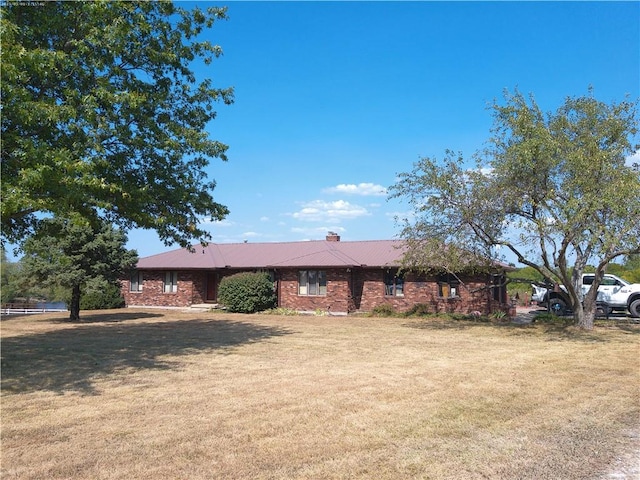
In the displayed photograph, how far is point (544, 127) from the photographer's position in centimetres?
1639

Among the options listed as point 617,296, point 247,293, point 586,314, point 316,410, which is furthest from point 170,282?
point 316,410

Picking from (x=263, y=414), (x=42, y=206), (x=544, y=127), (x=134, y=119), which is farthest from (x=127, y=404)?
(x=544, y=127)

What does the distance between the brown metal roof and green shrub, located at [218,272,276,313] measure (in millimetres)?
1298

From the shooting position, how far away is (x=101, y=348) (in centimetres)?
1323

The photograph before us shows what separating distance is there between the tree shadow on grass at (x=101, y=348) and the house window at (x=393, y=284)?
28.2 feet

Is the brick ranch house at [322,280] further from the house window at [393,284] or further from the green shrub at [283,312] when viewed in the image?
the green shrub at [283,312]

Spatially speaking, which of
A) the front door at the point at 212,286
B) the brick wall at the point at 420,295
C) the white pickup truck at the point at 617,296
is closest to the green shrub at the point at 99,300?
the front door at the point at 212,286

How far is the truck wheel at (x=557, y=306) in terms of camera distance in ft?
79.4

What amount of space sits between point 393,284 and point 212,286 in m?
12.1

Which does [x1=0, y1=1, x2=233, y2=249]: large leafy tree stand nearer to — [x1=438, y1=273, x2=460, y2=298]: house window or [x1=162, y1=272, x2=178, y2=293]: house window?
[x1=438, y1=273, x2=460, y2=298]: house window

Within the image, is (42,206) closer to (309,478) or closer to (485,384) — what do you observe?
(309,478)

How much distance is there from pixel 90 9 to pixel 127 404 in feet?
25.6

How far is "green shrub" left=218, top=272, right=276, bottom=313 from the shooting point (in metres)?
26.5

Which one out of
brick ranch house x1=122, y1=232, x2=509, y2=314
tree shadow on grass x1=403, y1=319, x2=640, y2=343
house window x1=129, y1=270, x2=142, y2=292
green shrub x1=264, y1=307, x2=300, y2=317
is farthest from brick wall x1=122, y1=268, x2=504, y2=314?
house window x1=129, y1=270, x2=142, y2=292
